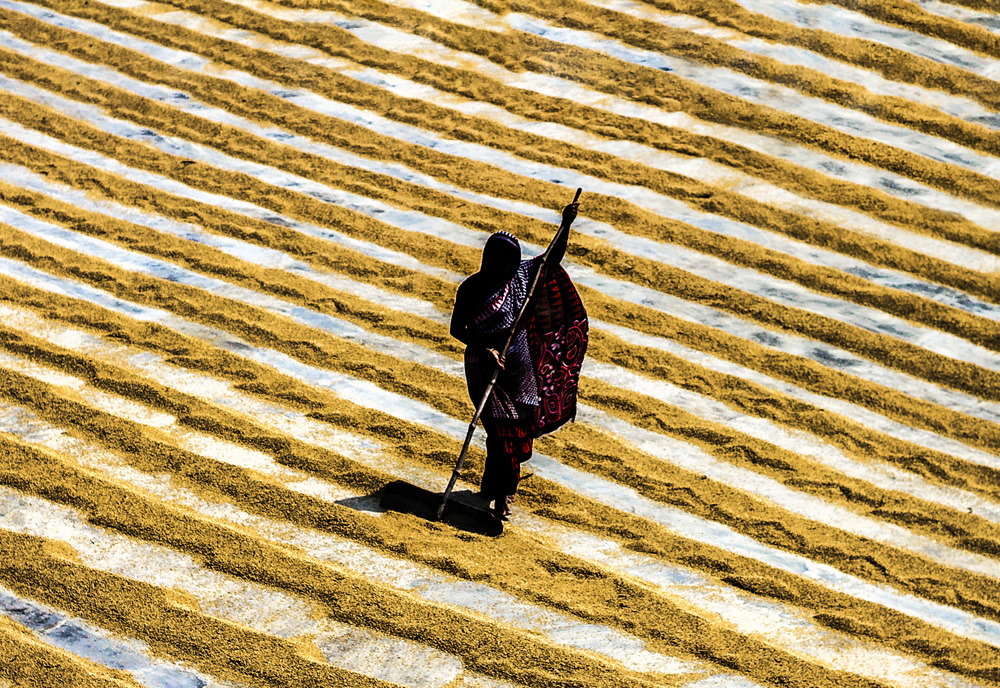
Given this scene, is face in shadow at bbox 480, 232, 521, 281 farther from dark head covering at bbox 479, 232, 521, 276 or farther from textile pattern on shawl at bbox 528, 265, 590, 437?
textile pattern on shawl at bbox 528, 265, 590, 437

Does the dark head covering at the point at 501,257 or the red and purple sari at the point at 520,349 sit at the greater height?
the dark head covering at the point at 501,257

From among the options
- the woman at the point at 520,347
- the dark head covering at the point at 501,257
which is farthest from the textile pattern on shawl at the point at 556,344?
the dark head covering at the point at 501,257

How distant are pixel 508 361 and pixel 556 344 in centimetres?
19

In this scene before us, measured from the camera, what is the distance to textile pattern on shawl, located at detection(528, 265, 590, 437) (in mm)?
3234

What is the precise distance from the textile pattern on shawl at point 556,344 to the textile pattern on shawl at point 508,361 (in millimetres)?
40

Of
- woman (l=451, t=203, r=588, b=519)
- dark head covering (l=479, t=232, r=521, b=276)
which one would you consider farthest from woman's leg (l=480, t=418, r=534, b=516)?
dark head covering (l=479, t=232, r=521, b=276)

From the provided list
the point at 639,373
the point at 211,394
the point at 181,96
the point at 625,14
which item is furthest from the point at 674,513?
the point at 181,96

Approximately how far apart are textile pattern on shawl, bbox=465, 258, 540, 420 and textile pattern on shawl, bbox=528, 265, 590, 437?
0.04 m

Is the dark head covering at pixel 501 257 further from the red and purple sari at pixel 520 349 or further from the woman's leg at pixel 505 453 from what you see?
the woman's leg at pixel 505 453

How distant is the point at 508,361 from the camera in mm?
3213

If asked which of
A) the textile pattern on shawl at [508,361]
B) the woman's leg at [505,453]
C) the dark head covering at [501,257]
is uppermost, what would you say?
the dark head covering at [501,257]

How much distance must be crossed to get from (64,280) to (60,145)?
1160 mm

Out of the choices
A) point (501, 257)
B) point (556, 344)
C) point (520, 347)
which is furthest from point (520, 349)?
point (501, 257)

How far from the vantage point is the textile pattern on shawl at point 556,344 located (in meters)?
3.23
